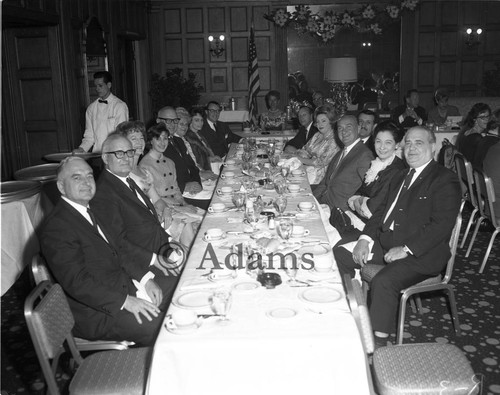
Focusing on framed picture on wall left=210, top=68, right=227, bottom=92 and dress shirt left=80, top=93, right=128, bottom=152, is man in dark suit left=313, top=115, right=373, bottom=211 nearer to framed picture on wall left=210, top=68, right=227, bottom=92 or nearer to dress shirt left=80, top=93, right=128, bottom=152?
dress shirt left=80, top=93, right=128, bottom=152

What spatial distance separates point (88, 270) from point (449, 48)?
10795 mm

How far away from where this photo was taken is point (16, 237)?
13.5 feet

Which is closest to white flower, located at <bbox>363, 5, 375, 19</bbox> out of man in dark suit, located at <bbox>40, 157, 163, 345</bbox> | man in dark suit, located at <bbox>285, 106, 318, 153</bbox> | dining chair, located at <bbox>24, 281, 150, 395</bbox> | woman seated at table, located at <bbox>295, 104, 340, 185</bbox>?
man in dark suit, located at <bbox>285, 106, 318, 153</bbox>

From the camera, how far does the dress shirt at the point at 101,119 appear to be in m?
6.65

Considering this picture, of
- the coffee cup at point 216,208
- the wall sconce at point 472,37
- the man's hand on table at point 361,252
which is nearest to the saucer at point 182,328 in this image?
the coffee cup at point 216,208

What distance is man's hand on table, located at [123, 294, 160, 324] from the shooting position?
8.71 feet

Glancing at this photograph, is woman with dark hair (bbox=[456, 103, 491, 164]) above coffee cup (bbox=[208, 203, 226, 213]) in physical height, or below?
above

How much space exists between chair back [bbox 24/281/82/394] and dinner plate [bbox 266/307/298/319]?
90cm

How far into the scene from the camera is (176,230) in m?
4.11

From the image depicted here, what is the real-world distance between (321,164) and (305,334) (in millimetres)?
4010

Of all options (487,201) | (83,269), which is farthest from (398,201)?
(83,269)

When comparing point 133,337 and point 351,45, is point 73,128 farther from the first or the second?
point 351,45

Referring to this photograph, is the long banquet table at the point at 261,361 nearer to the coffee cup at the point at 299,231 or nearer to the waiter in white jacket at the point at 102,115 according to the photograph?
the coffee cup at the point at 299,231

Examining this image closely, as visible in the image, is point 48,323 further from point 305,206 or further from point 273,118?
point 273,118
